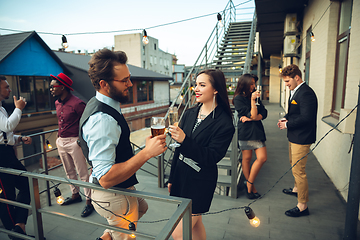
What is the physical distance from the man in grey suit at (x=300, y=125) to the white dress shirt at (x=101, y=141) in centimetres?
236

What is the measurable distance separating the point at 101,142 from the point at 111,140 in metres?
0.05

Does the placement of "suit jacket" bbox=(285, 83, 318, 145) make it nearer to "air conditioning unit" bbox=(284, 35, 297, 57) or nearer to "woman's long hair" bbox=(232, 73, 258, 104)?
"woman's long hair" bbox=(232, 73, 258, 104)

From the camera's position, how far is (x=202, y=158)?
1617mm

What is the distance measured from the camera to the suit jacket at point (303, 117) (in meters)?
2.68

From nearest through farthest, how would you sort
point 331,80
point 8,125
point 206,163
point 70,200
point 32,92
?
point 206,163
point 8,125
point 70,200
point 331,80
point 32,92

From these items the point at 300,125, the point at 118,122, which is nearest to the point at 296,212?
the point at 300,125

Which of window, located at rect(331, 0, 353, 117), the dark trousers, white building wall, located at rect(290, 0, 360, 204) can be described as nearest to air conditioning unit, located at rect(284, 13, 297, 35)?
white building wall, located at rect(290, 0, 360, 204)

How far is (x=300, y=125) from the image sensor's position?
107 inches

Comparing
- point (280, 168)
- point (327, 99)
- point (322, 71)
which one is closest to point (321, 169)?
point (280, 168)

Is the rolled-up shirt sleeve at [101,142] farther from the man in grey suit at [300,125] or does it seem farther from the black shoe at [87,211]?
the man in grey suit at [300,125]

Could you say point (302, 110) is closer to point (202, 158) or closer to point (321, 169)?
point (202, 158)

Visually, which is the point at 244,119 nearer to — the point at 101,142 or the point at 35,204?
the point at 101,142

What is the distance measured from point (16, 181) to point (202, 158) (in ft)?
7.77

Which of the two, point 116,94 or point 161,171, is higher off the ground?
point 116,94
